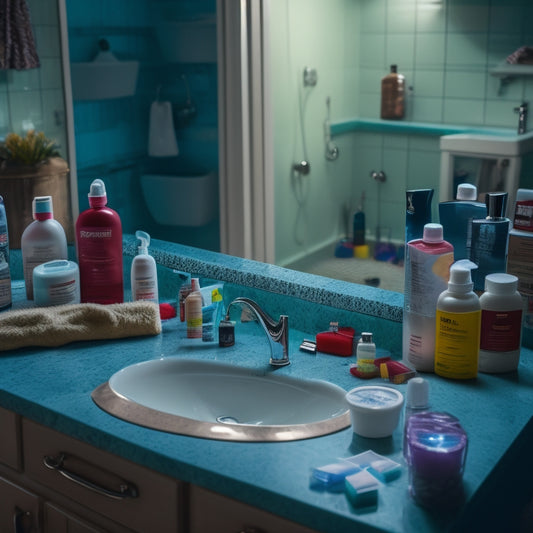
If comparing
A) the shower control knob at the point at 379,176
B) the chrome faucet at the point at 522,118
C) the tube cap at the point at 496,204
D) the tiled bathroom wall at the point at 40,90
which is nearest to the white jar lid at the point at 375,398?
the tube cap at the point at 496,204

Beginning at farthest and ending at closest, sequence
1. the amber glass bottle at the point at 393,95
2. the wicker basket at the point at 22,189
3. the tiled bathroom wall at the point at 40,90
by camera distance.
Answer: the amber glass bottle at the point at 393,95
the tiled bathroom wall at the point at 40,90
the wicker basket at the point at 22,189

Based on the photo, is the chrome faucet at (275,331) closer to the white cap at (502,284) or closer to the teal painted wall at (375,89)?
the white cap at (502,284)

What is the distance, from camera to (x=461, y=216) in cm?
130

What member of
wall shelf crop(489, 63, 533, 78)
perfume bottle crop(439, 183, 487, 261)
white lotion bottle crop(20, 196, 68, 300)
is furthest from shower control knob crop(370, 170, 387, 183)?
perfume bottle crop(439, 183, 487, 261)

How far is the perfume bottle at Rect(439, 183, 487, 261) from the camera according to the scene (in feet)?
4.22

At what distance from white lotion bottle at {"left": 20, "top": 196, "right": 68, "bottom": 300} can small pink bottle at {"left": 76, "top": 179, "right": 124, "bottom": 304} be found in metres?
0.08

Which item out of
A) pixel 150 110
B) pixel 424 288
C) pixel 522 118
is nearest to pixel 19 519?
pixel 424 288

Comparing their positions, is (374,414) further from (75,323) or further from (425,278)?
(75,323)

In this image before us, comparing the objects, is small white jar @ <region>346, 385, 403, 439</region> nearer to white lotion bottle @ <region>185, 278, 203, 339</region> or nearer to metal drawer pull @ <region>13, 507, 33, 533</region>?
white lotion bottle @ <region>185, 278, 203, 339</region>

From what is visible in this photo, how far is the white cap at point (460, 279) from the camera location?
44.8 inches

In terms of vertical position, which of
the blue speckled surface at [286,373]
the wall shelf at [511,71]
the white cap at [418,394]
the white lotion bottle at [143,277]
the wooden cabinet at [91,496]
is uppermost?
the wall shelf at [511,71]

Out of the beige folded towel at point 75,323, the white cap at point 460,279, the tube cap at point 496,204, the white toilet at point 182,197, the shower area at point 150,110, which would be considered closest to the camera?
the white cap at point 460,279

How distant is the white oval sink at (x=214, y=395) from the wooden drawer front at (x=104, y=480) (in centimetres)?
7

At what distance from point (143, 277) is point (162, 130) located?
2126mm
